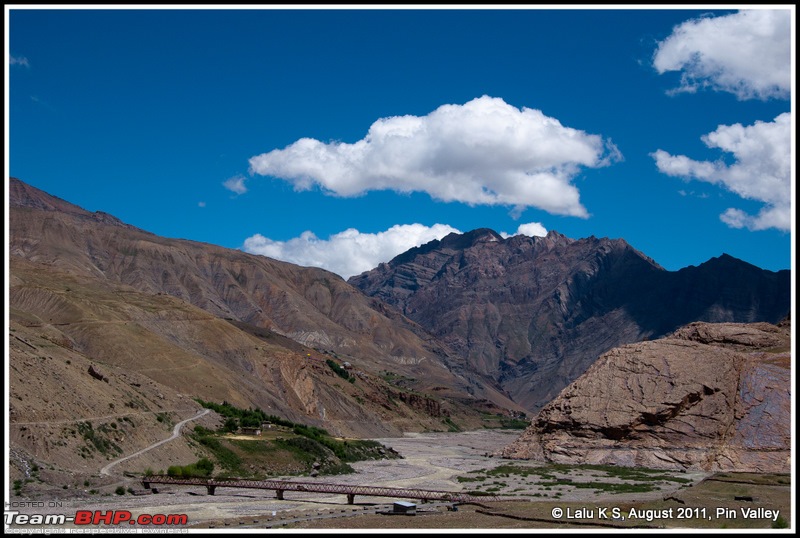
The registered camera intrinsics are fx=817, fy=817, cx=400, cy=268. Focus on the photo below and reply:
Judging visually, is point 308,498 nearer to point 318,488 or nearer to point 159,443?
point 318,488

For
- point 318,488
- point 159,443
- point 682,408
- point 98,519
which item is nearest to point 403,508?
point 318,488

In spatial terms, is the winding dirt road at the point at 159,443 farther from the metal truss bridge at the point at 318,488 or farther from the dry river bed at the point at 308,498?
the metal truss bridge at the point at 318,488

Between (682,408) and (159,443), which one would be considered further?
(682,408)

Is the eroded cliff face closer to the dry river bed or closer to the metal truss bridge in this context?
the dry river bed

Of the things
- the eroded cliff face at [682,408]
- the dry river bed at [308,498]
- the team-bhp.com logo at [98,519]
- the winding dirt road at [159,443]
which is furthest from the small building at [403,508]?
the eroded cliff face at [682,408]

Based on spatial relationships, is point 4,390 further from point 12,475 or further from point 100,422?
point 100,422
